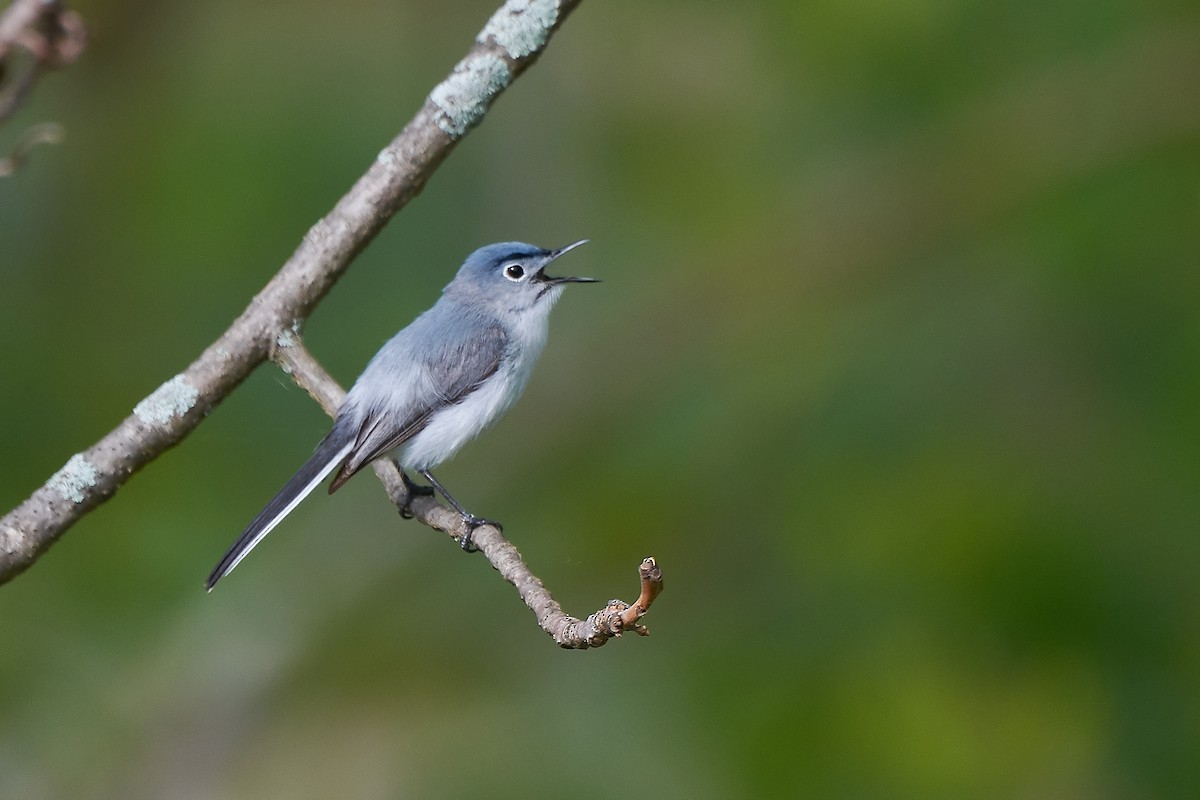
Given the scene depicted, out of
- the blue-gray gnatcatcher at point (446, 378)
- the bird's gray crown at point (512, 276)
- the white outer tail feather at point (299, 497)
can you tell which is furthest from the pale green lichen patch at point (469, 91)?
the bird's gray crown at point (512, 276)

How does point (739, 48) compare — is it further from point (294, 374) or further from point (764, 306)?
point (294, 374)

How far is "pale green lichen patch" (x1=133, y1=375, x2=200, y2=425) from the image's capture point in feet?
7.17

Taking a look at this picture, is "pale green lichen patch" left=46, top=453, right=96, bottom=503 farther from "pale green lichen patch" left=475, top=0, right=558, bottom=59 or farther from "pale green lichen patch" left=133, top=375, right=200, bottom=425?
"pale green lichen patch" left=475, top=0, right=558, bottom=59

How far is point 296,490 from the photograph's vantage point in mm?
2975

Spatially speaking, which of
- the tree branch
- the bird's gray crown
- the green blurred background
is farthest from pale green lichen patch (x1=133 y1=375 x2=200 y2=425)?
the green blurred background

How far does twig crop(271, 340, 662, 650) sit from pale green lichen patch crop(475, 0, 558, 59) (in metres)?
0.73

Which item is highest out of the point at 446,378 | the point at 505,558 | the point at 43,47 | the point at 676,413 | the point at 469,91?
the point at 43,47

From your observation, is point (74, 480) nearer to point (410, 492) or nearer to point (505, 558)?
point (505, 558)

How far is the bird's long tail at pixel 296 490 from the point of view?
9.18 ft

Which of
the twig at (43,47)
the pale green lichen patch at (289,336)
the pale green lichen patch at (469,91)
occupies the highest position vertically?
the twig at (43,47)

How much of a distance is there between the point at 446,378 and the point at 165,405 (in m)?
1.19

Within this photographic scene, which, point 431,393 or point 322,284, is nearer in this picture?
point 322,284

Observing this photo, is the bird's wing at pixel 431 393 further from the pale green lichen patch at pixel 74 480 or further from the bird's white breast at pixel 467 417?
the pale green lichen patch at pixel 74 480

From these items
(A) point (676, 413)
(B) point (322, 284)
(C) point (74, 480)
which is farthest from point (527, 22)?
(A) point (676, 413)
